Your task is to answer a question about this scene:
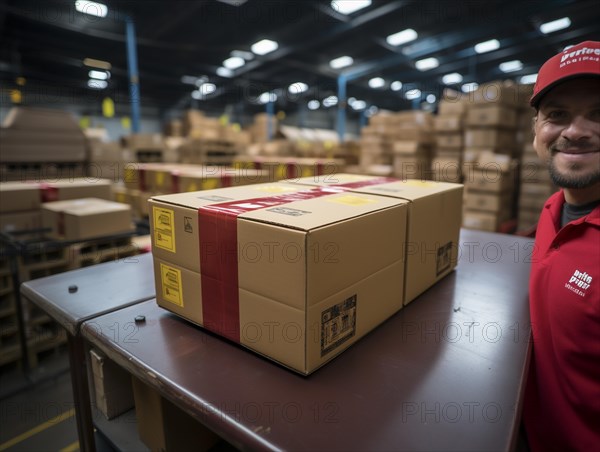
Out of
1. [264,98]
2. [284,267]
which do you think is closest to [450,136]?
[284,267]

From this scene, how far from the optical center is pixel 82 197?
117 inches

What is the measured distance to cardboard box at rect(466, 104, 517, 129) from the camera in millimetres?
4676

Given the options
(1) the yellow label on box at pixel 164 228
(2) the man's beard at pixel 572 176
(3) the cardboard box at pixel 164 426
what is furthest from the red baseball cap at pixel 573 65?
(3) the cardboard box at pixel 164 426

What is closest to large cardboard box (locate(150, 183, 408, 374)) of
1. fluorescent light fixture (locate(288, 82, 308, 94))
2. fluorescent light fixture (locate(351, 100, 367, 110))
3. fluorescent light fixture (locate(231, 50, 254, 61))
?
fluorescent light fixture (locate(231, 50, 254, 61))

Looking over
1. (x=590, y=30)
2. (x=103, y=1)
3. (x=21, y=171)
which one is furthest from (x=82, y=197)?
(x=590, y=30)

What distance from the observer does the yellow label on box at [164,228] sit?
977mm

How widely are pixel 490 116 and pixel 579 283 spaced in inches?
179

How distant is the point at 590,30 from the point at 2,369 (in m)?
10.1

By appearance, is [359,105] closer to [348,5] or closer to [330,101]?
[330,101]

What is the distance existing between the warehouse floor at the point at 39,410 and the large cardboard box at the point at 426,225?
2.08 m

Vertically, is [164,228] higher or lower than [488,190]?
higher

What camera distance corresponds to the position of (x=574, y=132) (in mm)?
966

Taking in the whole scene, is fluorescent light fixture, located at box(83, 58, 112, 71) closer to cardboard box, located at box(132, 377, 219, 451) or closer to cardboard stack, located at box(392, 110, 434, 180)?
cardboard stack, located at box(392, 110, 434, 180)

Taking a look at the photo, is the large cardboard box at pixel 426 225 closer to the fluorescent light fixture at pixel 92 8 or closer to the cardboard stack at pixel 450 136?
the cardboard stack at pixel 450 136
